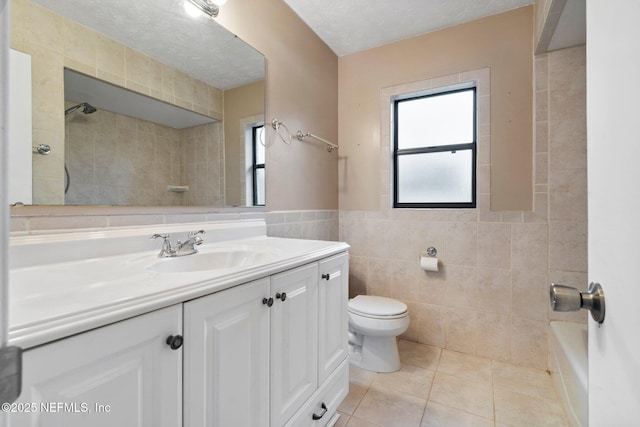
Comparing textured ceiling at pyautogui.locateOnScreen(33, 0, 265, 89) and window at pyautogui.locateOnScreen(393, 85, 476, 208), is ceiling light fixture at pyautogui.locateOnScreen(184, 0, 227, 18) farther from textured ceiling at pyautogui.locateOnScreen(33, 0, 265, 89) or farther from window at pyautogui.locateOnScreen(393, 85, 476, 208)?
window at pyautogui.locateOnScreen(393, 85, 476, 208)

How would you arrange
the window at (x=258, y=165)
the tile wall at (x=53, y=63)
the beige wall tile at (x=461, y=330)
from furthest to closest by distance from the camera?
1. the beige wall tile at (x=461, y=330)
2. the window at (x=258, y=165)
3. the tile wall at (x=53, y=63)

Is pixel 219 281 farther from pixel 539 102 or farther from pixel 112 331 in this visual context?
pixel 539 102

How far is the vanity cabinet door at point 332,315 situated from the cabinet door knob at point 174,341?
65 cm

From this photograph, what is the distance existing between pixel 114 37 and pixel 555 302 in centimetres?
153

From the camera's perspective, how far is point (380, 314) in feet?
5.82

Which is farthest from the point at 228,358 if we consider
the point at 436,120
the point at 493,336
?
the point at 436,120

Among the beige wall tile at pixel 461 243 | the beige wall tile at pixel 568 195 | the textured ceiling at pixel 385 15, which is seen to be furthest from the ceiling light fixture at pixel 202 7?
the beige wall tile at pixel 568 195

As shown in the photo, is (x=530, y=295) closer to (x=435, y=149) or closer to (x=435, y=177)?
(x=435, y=177)

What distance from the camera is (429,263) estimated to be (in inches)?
82.2

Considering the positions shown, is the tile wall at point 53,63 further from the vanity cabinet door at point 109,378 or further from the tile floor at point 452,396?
the tile floor at point 452,396

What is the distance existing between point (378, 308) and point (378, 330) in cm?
14

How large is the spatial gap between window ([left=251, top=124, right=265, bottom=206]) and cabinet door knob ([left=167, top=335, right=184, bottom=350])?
1076 mm

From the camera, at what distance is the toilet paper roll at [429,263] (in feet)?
6.79

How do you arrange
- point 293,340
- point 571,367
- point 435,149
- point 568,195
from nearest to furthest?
point 293,340 → point 571,367 → point 568,195 → point 435,149
